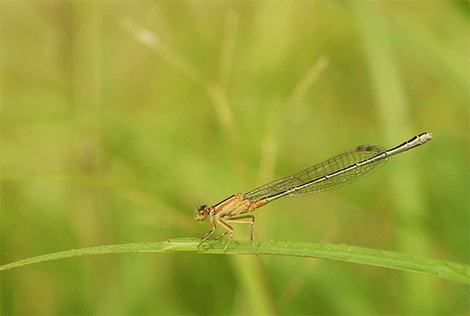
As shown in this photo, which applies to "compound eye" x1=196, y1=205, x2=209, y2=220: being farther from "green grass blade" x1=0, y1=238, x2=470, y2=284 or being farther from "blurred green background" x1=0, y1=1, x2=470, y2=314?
"green grass blade" x1=0, y1=238, x2=470, y2=284

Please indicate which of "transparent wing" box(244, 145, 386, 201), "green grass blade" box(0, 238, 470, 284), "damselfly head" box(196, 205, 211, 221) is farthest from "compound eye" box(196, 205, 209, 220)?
"green grass blade" box(0, 238, 470, 284)

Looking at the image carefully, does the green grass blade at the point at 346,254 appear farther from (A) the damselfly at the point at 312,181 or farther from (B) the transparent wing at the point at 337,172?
(B) the transparent wing at the point at 337,172

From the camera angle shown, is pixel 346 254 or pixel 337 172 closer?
pixel 346 254

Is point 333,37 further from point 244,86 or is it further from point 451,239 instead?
point 451,239

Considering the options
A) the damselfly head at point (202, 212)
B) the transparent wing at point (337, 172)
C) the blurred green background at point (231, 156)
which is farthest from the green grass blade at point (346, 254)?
the transparent wing at point (337, 172)

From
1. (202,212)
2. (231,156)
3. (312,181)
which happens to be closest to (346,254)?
(202,212)

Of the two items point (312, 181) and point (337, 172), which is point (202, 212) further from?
point (337, 172)
